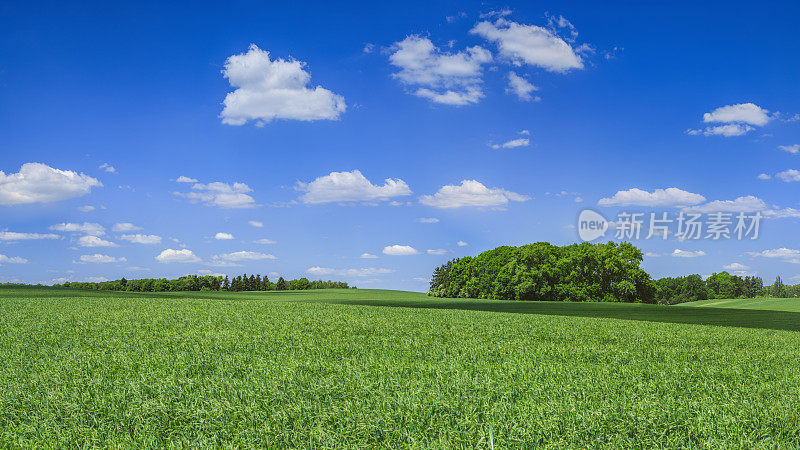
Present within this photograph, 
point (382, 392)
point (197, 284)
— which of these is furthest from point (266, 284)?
point (382, 392)

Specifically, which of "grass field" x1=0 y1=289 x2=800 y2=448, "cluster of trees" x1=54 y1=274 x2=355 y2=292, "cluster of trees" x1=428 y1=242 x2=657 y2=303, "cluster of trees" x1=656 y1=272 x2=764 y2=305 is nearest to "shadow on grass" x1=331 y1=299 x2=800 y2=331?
"grass field" x1=0 y1=289 x2=800 y2=448

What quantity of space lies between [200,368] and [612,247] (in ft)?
205

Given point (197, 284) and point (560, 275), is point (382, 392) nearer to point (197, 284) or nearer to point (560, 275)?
point (560, 275)

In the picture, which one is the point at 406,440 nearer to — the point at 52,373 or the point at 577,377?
the point at 577,377

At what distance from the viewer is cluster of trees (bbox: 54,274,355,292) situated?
7225cm

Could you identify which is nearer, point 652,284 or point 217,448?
point 217,448

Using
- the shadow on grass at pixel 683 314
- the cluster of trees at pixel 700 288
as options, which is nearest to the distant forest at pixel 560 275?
the shadow on grass at pixel 683 314

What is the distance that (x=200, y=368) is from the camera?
247 inches

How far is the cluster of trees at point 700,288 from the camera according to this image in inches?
4584

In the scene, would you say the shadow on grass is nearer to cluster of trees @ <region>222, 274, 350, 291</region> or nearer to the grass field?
the grass field

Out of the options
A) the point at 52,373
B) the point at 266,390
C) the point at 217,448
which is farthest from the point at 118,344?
the point at 217,448

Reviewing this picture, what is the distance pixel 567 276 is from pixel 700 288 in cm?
7933

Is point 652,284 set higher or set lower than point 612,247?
lower

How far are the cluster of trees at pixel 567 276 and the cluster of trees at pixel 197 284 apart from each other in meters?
36.3
